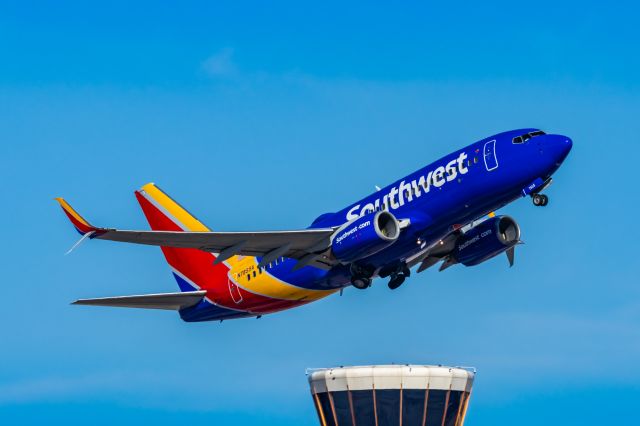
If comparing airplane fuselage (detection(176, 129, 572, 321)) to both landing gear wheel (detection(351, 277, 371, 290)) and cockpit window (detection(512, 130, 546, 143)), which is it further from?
landing gear wheel (detection(351, 277, 371, 290))

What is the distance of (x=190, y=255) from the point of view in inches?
2842

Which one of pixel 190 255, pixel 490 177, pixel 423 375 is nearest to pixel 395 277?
pixel 490 177

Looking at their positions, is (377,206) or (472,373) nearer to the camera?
(377,206)

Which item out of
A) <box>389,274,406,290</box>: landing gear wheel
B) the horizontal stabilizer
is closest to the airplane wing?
<box>389,274,406,290</box>: landing gear wheel

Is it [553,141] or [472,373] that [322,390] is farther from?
[553,141]

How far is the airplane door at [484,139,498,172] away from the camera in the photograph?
59281 millimetres

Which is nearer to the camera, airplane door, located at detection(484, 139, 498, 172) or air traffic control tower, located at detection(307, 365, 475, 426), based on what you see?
airplane door, located at detection(484, 139, 498, 172)

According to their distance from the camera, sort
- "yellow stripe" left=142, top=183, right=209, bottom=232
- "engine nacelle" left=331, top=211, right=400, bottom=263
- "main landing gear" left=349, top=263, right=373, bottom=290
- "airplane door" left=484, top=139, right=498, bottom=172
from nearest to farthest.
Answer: "airplane door" left=484, top=139, right=498, bottom=172
"engine nacelle" left=331, top=211, right=400, bottom=263
"main landing gear" left=349, top=263, right=373, bottom=290
"yellow stripe" left=142, top=183, right=209, bottom=232

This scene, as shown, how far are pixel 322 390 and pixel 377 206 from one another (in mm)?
28448

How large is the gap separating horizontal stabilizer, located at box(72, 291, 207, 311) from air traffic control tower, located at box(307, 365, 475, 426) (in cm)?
2026

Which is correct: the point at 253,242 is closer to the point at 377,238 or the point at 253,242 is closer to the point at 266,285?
the point at 266,285

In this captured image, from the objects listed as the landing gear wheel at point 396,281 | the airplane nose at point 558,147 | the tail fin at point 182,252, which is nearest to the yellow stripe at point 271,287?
the tail fin at point 182,252

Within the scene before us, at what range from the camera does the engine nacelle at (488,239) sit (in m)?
66.4

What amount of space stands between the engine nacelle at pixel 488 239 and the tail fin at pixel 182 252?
491 inches
